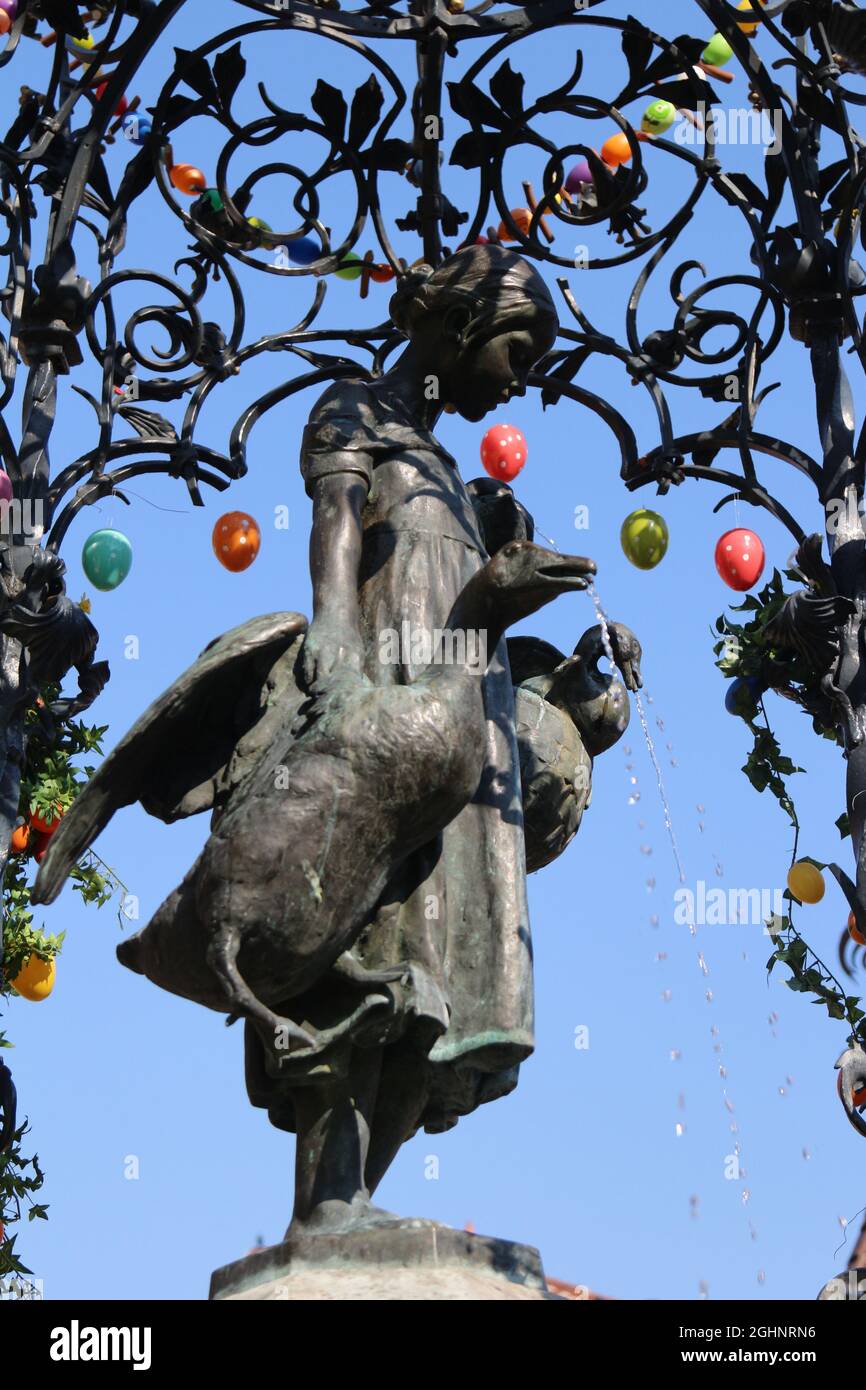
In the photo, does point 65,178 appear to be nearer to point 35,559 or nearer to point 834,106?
point 35,559

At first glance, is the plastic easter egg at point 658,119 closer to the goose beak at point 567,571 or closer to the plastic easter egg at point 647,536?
the plastic easter egg at point 647,536

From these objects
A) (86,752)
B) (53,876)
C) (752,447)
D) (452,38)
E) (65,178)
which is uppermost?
(452,38)

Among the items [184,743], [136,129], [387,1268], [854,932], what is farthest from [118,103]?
[387,1268]

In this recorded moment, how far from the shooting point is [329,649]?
5.39 meters

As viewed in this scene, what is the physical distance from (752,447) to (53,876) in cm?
338

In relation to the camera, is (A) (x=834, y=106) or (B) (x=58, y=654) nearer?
(B) (x=58, y=654)

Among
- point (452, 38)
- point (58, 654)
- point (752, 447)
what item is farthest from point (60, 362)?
point (752, 447)

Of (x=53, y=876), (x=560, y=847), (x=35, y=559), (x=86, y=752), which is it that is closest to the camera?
(x=53, y=876)

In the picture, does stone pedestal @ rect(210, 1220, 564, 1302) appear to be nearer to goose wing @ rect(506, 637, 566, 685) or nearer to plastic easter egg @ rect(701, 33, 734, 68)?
goose wing @ rect(506, 637, 566, 685)

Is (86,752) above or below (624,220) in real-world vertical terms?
below

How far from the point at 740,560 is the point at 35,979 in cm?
268

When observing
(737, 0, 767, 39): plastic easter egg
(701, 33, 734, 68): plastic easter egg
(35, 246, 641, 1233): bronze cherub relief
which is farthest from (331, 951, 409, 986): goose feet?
(701, 33, 734, 68): plastic easter egg

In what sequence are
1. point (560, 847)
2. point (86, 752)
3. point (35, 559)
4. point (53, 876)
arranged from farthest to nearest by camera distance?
point (86, 752), point (35, 559), point (560, 847), point (53, 876)

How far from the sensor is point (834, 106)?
26.1ft
